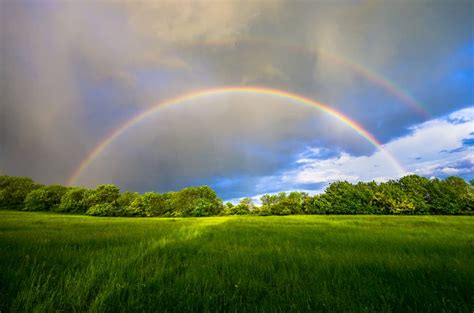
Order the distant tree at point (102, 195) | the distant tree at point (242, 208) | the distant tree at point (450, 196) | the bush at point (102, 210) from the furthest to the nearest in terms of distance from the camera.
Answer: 1. the distant tree at point (242, 208)
2. the distant tree at point (102, 195)
3. the distant tree at point (450, 196)
4. the bush at point (102, 210)

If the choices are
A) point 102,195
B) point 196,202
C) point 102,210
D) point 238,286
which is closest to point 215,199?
point 196,202

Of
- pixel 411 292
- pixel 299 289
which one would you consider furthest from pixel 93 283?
pixel 411 292

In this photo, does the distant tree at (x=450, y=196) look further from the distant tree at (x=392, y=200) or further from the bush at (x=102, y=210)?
the bush at (x=102, y=210)

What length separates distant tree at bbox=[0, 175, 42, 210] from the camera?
6620 centimetres

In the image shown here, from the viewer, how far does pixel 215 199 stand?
8119 cm

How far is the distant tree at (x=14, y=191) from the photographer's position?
6620cm

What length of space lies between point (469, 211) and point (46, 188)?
13912 cm

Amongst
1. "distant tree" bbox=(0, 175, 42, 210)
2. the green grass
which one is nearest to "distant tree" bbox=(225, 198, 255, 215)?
"distant tree" bbox=(0, 175, 42, 210)

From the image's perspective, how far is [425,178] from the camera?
76.9 meters

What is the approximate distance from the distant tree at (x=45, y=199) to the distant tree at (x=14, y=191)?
16.4 ft

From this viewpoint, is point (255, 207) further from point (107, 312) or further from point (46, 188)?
point (107, 312)

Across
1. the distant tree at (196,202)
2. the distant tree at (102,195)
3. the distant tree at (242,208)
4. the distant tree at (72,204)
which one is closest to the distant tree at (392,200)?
the distant tree at (242,208)

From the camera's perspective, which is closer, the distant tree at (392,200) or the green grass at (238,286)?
the green grass at (238,286)

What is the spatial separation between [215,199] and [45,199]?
56.9 m
